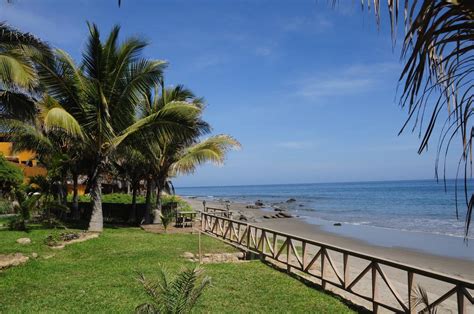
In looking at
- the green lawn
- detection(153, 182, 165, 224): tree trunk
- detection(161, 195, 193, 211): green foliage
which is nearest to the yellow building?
detection(161, 195, 193, 211): green foliage

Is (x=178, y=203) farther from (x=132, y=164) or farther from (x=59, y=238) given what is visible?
(x=59, y=238)

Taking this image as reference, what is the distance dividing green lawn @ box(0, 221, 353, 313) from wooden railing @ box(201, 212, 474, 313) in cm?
57

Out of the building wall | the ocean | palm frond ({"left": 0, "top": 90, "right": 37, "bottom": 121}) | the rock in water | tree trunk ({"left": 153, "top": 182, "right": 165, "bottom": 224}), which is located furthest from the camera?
the building wall

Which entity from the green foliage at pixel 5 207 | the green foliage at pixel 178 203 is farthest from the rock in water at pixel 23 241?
the green foliage at pixel 5 207

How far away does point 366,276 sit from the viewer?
1101cm

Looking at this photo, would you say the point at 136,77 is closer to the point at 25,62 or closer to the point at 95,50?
the point at 95,50

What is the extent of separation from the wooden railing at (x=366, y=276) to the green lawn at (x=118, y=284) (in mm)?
572

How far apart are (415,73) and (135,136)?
15.2 metres

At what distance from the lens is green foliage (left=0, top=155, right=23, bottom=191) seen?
74.4 feet

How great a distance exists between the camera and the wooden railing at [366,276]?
6.21 meters

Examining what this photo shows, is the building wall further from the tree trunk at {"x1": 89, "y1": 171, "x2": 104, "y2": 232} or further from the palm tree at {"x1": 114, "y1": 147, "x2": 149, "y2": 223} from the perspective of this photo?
the tree trunk at {"x1": 89, "y1": 171, "x2": 104, "y2": 232}

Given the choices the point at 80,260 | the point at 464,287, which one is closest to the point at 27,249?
the point at 80,260

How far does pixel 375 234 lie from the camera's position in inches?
886

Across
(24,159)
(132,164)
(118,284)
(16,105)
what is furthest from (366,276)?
(24,159)
